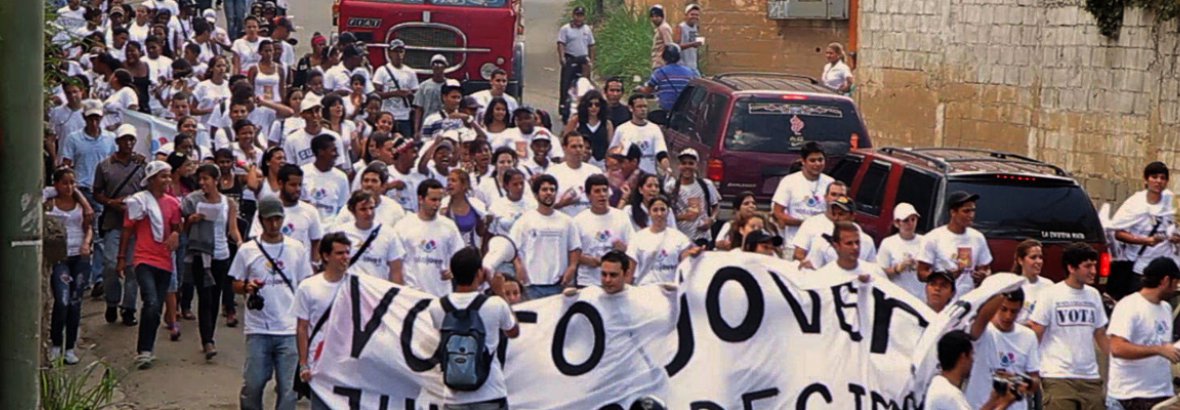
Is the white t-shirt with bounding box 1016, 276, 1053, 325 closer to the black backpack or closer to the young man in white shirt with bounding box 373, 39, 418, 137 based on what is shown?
the black backpack

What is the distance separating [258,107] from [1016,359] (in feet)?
35.2

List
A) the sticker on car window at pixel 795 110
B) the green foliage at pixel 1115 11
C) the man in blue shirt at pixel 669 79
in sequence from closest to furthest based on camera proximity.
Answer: the sticker on car window at pixel 795 110
the green foliage at pixel 1115 11
the man in blue shirt at pixel 669 79

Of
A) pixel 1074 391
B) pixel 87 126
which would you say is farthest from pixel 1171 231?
pixel 87 126

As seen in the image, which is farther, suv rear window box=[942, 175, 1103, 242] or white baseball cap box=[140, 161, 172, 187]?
white baseball cap box=[140, 161, 172, 187]

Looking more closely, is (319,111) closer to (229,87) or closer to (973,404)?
(229,87)

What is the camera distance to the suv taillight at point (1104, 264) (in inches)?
562

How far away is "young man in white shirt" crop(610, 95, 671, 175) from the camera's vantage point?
17641 mm

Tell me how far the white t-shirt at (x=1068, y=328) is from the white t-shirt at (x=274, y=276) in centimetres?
446

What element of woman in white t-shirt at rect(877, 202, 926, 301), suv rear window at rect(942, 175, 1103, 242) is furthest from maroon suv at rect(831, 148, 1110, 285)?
woman in white t-shirt at rect(877, 202, 926, 301)

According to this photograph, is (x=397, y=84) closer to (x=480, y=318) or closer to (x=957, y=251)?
(x=957, y=251)

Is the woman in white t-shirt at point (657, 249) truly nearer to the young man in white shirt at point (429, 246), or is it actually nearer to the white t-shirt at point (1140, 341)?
the young man in white shirt at point (429, 246)

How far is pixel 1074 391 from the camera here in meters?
11.4

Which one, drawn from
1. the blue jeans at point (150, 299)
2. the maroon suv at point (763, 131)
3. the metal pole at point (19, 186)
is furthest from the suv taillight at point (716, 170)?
the metal pole at point (19, 186)

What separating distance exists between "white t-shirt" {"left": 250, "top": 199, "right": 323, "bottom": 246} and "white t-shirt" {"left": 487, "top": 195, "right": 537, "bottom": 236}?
52.2 inches
